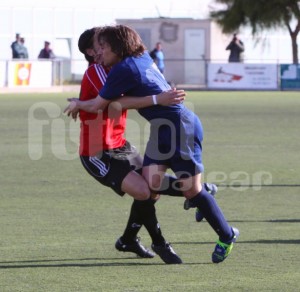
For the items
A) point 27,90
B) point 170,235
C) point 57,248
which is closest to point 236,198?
point 170,235

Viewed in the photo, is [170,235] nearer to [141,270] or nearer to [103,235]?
[103,235]

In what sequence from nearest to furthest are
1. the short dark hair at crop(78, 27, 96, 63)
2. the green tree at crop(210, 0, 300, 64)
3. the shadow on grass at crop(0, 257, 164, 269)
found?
1. the shadow on grass at crop(0, 257, 164, 269)
2. the short dark hair at crop(78, 27, 96, 63)
3. the green tree at crop(210, 0, 300, 64)

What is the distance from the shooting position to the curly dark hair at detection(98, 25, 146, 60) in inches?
313

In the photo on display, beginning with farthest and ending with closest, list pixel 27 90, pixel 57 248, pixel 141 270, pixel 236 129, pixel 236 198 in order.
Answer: pixel 27 90, pixel 236 129, pixel 236 198, pixel 57 248, pixel 141 270

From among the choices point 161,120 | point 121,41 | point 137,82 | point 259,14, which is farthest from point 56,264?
point 259,14

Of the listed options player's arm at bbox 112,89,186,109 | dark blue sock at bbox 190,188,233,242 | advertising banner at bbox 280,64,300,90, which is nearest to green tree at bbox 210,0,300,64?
advertising banner at bbox 280,64,300,90

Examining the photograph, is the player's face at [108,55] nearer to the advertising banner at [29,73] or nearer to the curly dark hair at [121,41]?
the curly dark hair at [121,41]

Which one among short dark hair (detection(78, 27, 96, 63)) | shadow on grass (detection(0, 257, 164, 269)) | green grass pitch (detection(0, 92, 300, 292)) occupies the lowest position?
shadow on grass (detection(0, 257, 164, 269))

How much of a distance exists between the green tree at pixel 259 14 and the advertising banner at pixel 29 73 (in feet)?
57.2

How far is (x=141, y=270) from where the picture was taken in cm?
792

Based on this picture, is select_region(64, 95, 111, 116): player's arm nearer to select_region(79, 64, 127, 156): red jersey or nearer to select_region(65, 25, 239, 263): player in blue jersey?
select_region(65, 25, 239, 263): player in blue jersey

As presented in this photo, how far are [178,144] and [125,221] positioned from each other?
2524 millimetres

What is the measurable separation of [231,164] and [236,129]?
734 centimetres

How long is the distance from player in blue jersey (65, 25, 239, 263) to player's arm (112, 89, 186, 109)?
0.03 meters
